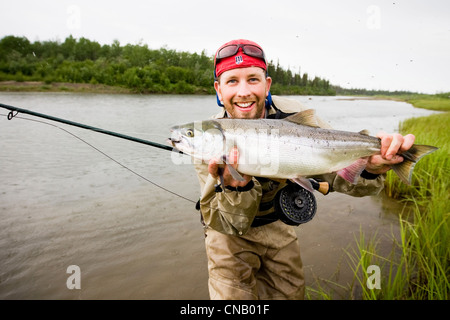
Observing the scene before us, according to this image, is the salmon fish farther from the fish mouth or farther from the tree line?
the tree line

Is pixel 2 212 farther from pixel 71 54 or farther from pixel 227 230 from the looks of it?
pixel 71 54

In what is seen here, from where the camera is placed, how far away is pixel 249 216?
2.88 meters

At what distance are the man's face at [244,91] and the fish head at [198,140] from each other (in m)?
0.80

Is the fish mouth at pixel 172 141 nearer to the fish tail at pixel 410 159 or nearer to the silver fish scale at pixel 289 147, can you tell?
the silver fish scale at pixel 289 147

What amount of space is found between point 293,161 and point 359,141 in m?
0.79

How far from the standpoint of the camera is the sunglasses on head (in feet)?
10.5

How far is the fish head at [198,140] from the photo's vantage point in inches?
96.2

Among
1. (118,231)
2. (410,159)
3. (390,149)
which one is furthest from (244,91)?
(118,231)

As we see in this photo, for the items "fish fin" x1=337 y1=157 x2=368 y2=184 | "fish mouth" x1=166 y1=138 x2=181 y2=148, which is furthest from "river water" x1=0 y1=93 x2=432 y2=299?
"fish mouth" x1=166 y1=138 x2=181 y2=148

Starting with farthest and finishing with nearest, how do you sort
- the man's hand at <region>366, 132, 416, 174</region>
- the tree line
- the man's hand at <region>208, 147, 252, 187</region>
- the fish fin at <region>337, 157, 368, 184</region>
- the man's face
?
the tree line < the man's face < the fish fin at <region>337, 157, 368, 184</region> < the man's hand at <region>366, 132, 416, 174</region> < the man's hand at <region>208, 147, 252, 187</region>

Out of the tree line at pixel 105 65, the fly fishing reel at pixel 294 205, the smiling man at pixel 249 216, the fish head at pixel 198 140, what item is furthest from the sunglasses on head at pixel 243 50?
the tree line at pixel 105 65

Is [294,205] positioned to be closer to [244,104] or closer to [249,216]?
[249,216]
